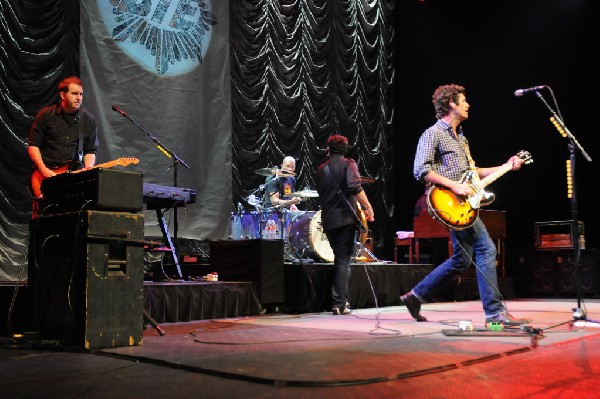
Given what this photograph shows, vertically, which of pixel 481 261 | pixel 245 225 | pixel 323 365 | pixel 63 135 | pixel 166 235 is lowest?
pixel 323 365

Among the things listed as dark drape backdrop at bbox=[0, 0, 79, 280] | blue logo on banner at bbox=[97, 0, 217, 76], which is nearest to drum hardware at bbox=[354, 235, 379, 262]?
blue logo on banner at bbox=[97, 0, 217, 76]

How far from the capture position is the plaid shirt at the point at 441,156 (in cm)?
511

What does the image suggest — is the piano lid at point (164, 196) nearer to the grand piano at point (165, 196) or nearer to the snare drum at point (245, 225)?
the grand piano at point (165, 196)

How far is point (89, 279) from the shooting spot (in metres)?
4.15

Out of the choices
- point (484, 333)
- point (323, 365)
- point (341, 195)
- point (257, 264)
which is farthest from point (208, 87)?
point (323, 365)

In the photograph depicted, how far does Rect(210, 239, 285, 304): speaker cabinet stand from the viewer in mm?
7301

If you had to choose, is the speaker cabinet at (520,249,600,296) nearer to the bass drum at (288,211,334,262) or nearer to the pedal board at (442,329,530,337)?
the bass drum at (288,211,334,262)

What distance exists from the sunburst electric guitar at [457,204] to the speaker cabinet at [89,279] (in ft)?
7.53

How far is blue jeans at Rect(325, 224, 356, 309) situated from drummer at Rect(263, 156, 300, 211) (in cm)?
300

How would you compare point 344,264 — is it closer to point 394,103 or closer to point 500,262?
point 500,262

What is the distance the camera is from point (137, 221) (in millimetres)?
4480

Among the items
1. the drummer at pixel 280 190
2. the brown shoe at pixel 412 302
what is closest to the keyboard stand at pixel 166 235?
the drummer at pixel 280 190

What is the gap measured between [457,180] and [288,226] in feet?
16.6

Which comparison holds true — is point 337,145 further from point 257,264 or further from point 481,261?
point 481,261
